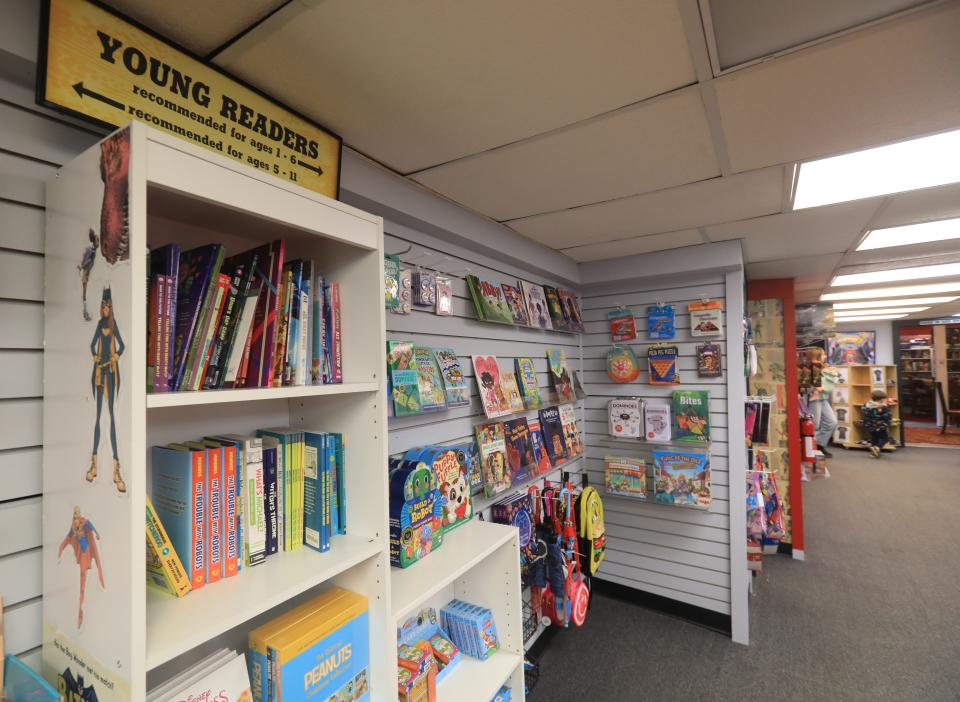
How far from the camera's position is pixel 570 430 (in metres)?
3.30

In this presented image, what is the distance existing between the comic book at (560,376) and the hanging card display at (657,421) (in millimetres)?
584

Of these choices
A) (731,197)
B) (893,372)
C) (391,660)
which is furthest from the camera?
(893,372)

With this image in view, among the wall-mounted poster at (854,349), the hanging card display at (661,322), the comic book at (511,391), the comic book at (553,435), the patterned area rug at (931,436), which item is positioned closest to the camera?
the comic book at (511,391)

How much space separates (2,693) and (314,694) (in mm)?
588

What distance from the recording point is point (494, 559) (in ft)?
6.20

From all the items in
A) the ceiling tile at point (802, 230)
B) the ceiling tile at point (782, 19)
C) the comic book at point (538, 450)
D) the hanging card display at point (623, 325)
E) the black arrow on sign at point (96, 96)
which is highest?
the ceiling tile at point (782, 19)

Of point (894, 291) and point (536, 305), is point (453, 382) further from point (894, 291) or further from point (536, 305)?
point (894, 291)

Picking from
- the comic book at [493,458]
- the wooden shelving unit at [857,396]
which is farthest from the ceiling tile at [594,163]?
the wooden shelving unit at [857,396]

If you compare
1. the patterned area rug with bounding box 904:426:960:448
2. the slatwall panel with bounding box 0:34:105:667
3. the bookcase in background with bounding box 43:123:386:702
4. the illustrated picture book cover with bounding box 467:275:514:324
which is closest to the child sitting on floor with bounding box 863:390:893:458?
the patterned area rug with bounding box 904:426:960:448

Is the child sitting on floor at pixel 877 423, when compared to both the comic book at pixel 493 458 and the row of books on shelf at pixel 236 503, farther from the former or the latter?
the row of books on shelf at pixel 236 503

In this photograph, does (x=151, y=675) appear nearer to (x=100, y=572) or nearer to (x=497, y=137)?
(x=100, y=572)

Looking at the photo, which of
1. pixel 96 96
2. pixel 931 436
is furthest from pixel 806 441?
pixel 931 436

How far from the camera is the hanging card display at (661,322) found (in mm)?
3350

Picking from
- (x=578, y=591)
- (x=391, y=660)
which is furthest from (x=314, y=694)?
(x=578, y=591)
